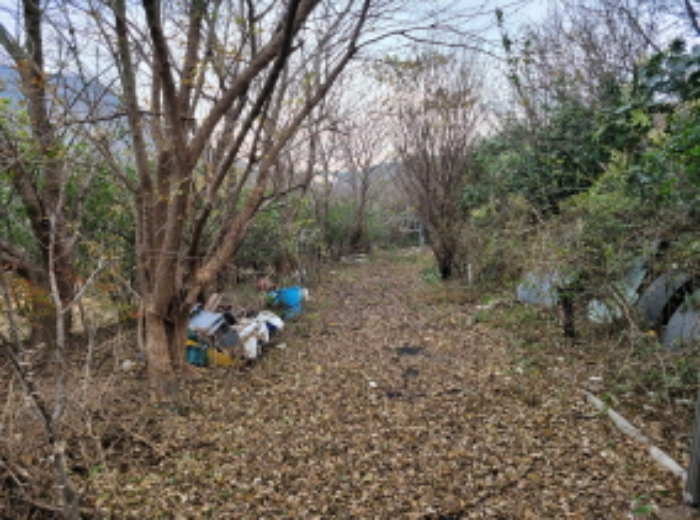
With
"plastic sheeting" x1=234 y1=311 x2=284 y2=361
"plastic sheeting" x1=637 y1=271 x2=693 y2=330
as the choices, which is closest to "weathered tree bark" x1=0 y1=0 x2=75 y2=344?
"plastic sheeting" x1=234 y1=311 x2=284 y2=361

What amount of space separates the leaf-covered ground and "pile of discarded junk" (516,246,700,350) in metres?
0.64

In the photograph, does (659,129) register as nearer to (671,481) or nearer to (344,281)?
(671,481)

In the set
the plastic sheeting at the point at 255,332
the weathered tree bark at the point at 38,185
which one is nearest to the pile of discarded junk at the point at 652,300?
the plastic sheeting at the point at 255,332

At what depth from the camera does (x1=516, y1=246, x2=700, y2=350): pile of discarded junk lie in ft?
10.8

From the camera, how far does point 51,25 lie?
3578 mm

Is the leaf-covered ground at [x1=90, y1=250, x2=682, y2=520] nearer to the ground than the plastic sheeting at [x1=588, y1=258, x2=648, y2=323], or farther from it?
nearer to the ground

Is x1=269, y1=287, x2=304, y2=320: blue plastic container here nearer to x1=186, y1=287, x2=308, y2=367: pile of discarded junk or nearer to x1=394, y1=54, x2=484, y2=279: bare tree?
x1=186, y1=287, x2=308, y2=367: pile of discarded junk

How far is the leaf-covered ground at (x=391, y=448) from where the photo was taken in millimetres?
2180

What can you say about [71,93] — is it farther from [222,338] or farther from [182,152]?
[222,338]

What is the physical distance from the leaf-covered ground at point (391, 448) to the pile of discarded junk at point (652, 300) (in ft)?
2.10

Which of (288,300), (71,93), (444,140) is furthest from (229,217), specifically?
(444,140)

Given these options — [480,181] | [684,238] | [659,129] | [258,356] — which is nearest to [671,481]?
[684,238]

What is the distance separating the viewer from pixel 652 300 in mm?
3781

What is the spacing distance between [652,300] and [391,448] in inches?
105
